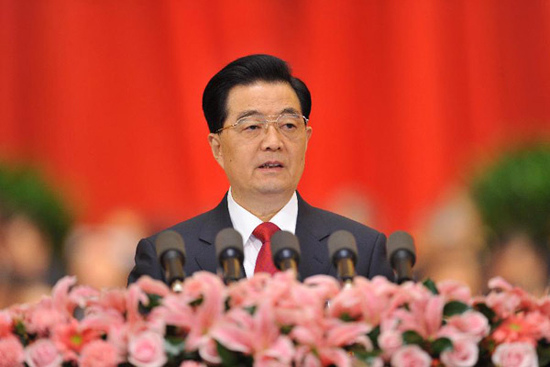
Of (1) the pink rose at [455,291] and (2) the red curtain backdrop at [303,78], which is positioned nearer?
(1) the pink rose at [455,291]

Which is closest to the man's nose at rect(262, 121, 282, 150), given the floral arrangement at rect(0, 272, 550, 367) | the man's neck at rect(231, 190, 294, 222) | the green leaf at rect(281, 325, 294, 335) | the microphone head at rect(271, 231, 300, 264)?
the man's neck at rect(231, 190, 294, 222)

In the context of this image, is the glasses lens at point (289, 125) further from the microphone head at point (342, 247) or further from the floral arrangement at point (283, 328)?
the floral arrangement at point (283, 328)

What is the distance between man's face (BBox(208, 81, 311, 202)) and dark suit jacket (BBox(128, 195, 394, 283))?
0.08 meters

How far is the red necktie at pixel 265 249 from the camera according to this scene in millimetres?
1958

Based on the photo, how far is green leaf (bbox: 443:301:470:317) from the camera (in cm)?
126

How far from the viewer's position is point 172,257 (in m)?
1.36

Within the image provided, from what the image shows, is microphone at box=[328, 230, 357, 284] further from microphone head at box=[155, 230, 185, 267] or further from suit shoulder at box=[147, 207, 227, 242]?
suit shoulder at box=[147, 207, 227, 242]

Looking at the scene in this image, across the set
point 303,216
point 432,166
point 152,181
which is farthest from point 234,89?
point 432,166

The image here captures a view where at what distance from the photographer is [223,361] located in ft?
3.84

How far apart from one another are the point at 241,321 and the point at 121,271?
1.59 metres

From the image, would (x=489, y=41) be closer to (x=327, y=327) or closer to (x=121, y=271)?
(x=121, y=271)

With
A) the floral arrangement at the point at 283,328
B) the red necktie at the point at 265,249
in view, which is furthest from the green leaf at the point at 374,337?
the red necktie at the point at 265,249

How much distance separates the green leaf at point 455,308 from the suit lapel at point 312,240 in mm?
708

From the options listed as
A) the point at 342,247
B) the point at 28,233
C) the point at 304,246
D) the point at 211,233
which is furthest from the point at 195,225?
the point at 342,247
